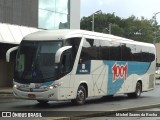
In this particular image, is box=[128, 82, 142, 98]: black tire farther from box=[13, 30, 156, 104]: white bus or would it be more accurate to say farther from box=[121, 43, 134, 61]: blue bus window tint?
box=[13, 30, 156, 104]: white bus

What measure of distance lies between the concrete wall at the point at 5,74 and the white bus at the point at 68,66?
14.3 m

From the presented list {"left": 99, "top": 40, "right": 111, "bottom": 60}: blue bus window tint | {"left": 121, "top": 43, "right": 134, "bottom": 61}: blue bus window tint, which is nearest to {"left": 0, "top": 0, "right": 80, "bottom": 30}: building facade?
{"left": 121, "top": 43, "right": 134, "bottom": 61}: blue bus window tint

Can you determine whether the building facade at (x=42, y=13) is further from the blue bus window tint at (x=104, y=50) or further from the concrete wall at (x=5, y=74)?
the blue bus window tint at (x=104, y=50)

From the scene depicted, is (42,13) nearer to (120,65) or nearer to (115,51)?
(120,65)

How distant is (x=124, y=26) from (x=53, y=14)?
8719cm

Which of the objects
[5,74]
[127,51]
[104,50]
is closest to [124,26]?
[5,74]

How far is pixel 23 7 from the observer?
3466 centimetres

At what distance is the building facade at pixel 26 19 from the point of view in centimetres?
3187

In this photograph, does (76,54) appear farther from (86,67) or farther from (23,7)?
(23,7)

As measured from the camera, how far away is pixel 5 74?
37.1 meters

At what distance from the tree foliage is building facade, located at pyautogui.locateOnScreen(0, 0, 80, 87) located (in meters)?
78.6

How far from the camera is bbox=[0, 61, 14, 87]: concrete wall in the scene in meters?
36.8

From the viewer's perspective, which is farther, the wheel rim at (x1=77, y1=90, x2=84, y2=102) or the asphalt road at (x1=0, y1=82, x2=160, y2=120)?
the wheel rim at (x1=77, y1=90, x2=84, y2=102)

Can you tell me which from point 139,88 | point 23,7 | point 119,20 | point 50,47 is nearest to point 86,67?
point 50,47
